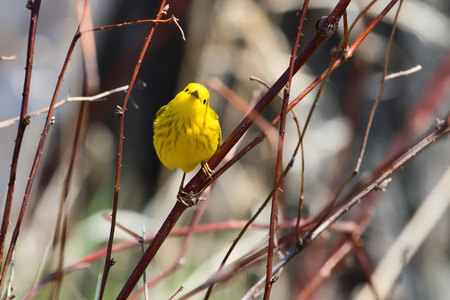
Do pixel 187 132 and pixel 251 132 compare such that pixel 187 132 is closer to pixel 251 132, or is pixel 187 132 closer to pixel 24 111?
pixel 24 111

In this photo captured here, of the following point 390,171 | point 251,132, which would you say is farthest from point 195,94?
point 251,132

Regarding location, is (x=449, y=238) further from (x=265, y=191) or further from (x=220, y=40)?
(x=220, y=40)

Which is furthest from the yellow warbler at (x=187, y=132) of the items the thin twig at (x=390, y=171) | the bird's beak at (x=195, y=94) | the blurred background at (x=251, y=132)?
the blurred background at (x=251, y=132)

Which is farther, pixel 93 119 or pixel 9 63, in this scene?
pixel 9 63

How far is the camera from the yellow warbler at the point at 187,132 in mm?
1410

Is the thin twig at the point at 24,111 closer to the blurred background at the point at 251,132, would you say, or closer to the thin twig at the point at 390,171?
the thin twig at the point at 390,171

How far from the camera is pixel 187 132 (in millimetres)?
1461

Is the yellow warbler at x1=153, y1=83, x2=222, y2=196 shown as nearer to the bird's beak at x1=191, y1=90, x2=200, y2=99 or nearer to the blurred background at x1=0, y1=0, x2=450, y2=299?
the bird's beak at x1=191, y1=90, x2=200, y2=99

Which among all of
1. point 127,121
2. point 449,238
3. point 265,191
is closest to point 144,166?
point 127,121

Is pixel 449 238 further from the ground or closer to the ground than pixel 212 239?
closer to the ground

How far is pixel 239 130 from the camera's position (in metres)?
0.87

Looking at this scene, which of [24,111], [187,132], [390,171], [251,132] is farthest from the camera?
[251,132]

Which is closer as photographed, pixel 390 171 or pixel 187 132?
pixel 390 171

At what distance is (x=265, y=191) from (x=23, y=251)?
1.40m
